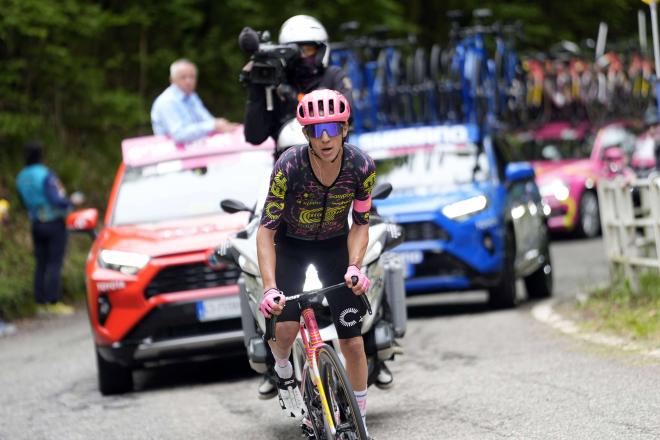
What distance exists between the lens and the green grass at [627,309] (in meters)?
11.0

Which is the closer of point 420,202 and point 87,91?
point 420,202

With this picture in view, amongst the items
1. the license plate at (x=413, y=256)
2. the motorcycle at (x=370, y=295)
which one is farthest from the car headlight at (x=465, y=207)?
the motorcycle at (x=370, y=295)

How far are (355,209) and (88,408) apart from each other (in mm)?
3770

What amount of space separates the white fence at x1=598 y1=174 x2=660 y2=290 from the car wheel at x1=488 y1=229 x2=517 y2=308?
91cm

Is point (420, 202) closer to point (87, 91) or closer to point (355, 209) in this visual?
point (355, 209)

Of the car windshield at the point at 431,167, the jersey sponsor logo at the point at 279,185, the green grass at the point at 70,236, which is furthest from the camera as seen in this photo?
the green grass at the point at 70,236

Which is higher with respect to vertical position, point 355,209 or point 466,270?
point 355,209

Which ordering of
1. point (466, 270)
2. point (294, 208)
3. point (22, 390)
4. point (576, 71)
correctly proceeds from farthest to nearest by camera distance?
point (576, 71), point (466, 270), point (22, 390), point (294, 208)

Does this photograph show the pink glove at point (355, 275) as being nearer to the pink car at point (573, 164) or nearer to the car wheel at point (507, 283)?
the car wheel at point (507, 283)

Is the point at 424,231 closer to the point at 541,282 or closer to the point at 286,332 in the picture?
the point at 541,282

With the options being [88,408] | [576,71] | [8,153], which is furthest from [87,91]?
[88,408]

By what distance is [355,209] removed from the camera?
23.6 feet

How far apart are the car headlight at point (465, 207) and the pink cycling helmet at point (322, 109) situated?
702 cm

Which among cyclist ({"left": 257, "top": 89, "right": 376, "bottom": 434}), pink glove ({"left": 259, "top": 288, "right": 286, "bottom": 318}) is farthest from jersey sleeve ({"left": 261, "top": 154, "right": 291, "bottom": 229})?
pink glove ({"left": 259, "top": 288, "right": 286, "bottom": 318})
